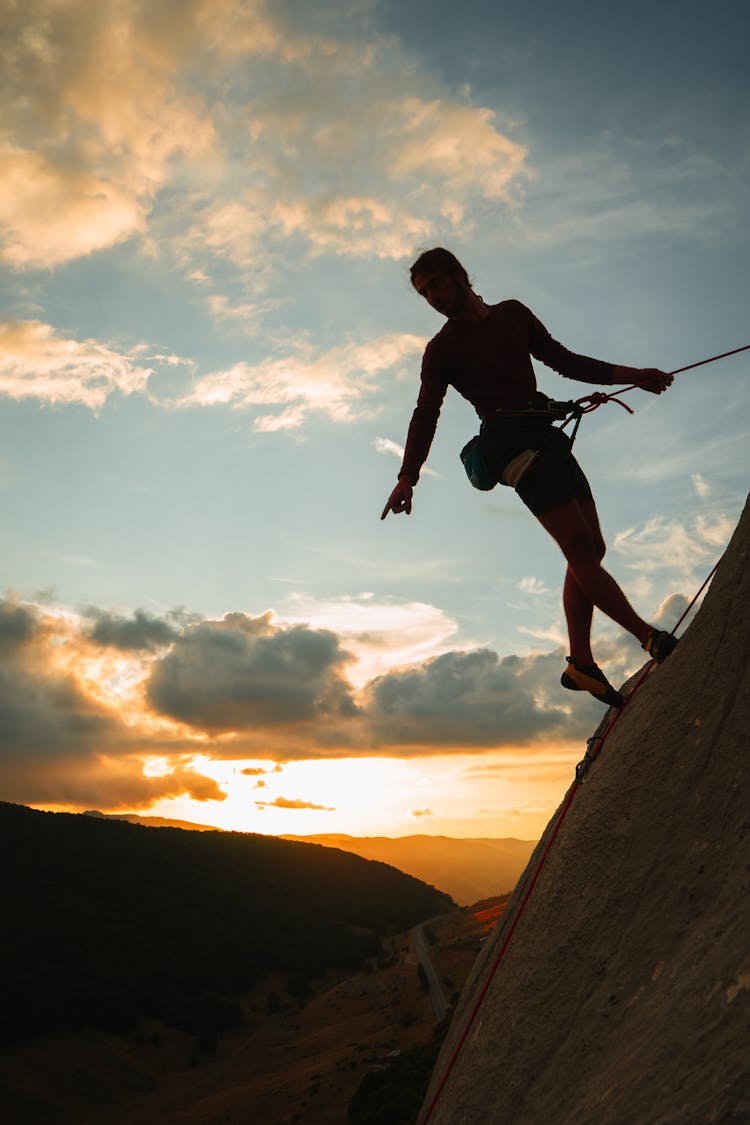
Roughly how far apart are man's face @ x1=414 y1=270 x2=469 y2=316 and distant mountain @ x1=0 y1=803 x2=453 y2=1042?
55319 mm

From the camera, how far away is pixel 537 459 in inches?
176

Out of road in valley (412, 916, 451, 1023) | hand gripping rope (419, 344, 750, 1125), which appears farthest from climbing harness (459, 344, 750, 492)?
road in valley (412, 916, 451, 1023)

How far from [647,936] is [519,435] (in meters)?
2.81

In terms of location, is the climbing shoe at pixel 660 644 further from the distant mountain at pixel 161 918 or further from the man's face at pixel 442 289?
the distant mountain at pixel 161 918

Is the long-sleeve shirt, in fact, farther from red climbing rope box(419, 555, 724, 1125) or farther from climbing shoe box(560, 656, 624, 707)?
climbing shoe box(560, 656, 624, 707)

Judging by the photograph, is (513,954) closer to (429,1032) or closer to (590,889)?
(590,889)

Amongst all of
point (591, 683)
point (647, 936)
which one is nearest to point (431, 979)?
point (591, 683)

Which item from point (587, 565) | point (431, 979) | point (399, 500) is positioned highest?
point (399, 500)

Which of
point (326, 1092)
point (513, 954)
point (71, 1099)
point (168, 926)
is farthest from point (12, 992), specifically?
point (513, 954)

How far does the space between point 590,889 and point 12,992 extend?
5716 cm

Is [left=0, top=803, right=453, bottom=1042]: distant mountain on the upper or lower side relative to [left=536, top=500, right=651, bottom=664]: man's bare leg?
lower

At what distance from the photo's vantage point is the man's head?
15.2 ft

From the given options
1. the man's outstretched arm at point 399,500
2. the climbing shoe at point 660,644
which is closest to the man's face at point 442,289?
the man's outstretched arm at point 399,500

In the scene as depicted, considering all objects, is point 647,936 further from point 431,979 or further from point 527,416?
point 431,979
